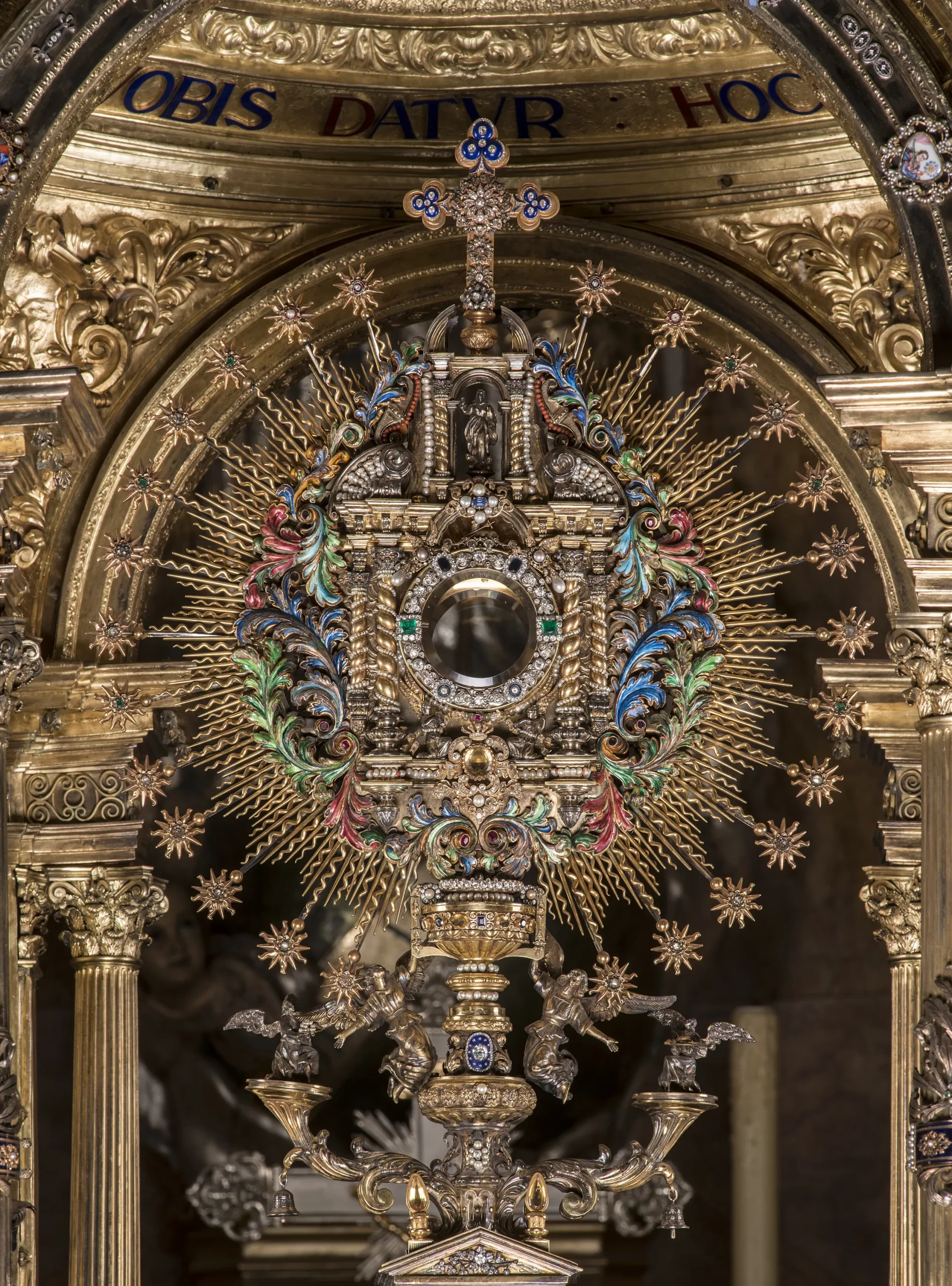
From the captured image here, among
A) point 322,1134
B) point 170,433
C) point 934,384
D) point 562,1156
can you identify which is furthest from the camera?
point 562,1156

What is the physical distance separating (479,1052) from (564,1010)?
1.18 ft

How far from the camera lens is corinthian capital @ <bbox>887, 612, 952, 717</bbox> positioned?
8766 mm

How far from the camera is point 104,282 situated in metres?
10.8

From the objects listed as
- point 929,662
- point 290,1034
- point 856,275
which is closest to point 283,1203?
point 290,1034

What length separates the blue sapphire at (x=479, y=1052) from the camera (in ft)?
32.4

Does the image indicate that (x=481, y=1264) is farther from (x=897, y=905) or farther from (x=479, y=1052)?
(x=897, y=905)

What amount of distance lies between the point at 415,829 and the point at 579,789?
2.02 ft

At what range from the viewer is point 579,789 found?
33.1 ft

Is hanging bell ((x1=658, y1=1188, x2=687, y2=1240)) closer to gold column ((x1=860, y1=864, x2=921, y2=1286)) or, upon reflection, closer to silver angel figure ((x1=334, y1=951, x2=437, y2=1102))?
gold column ((x1=860, y1=864, x2=921, y2=1286))

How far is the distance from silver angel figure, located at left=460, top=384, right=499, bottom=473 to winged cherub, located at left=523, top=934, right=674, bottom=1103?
178cm

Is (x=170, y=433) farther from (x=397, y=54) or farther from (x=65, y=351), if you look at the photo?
(x=397, y=54)

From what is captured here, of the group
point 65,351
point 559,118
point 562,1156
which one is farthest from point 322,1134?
point 559,118

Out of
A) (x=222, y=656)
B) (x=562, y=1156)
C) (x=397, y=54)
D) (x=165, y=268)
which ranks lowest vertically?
(x=562, y=1156)

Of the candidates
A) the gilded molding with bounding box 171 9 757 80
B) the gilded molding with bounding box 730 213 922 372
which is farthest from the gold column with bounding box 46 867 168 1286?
the gilded molding with bounding box 730 213 922 372
